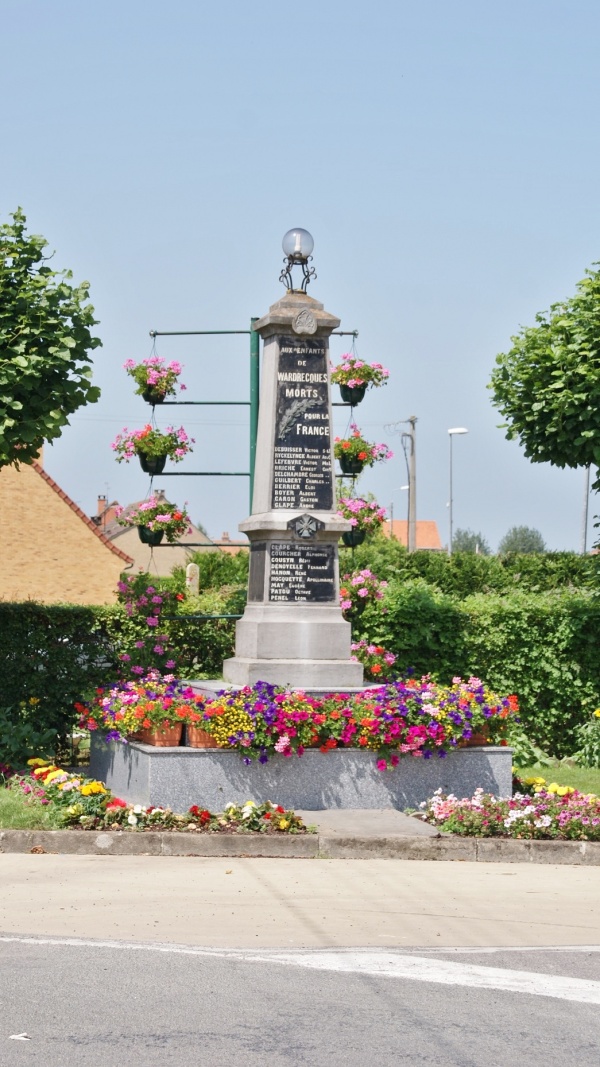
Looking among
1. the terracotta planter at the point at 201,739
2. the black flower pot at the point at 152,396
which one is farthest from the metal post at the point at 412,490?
the terracotta planter at the point at 201,739

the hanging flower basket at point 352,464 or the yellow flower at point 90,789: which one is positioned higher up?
the hanging flower basket at point 352,464

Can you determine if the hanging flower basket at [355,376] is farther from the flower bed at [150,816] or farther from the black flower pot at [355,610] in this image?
the flower bed at [150,816]

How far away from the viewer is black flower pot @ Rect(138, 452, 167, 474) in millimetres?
15648

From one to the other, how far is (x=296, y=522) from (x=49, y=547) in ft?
82.9

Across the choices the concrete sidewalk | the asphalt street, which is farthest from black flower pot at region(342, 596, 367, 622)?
the asphalt street

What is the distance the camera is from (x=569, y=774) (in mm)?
14008

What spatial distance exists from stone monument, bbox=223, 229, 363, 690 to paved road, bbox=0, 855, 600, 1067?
3369 millimetres

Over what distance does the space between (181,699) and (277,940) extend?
4.76 meters

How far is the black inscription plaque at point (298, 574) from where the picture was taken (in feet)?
42.2

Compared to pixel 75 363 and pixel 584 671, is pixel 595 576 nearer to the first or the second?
pixel 584 671

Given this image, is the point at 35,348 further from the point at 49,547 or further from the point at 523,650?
the point at 49,547

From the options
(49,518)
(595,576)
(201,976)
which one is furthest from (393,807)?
(49,518)

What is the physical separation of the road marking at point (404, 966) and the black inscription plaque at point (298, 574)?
19.7 feet

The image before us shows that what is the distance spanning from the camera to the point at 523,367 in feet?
54.7
